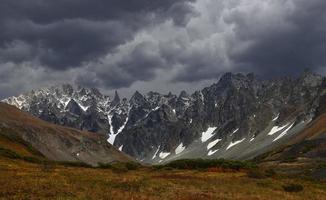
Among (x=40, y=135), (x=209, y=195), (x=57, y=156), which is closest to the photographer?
(x=209, y=195)

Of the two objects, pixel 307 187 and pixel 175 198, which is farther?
pixel 307 187

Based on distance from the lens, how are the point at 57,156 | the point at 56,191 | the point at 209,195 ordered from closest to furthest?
the point at 56,191 → the point at 209,195 → the point at 57,156

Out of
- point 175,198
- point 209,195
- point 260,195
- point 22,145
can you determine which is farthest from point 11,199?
point 22,145

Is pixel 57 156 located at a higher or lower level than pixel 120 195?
higher

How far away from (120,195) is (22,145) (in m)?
99.0

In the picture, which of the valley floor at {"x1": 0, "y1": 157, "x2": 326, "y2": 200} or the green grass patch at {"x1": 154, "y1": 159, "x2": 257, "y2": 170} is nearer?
the valley floor at {"x1": 0, "y1": 157, "x2": 326, "y2": 200}

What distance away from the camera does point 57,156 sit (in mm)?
179875

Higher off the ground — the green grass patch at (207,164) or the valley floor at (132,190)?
the green grass patch at (207,164)

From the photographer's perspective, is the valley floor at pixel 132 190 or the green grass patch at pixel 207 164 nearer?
the valley floor at pixel 132 190

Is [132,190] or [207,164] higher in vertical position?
[207,164]

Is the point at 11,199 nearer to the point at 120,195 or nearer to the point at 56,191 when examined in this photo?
the point at 56,191

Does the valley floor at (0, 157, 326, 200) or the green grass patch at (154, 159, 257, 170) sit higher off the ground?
the green grass patch at (154, 159, 257, 170)

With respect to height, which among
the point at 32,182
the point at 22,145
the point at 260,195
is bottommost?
the point at 260,195

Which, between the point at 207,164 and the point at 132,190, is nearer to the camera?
the point at 132,190
